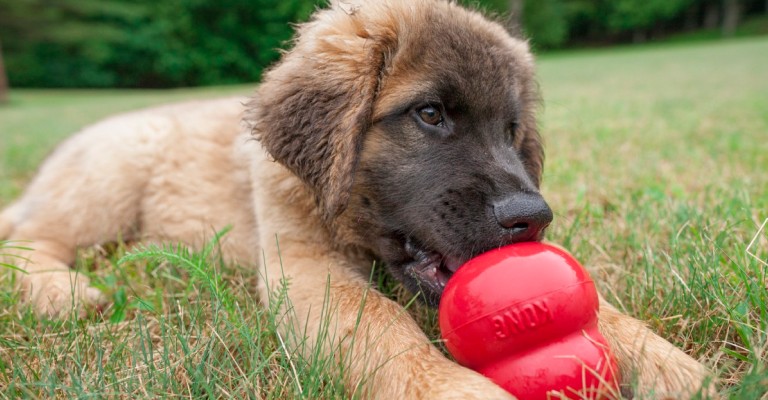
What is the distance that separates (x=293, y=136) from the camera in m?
2.26

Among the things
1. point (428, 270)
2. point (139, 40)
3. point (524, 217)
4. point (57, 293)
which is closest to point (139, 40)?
point (139, 40)

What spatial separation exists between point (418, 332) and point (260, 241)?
100 centimetres

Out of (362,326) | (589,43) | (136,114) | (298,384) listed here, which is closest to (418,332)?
(362,326)

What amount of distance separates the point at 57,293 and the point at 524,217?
1.91 m

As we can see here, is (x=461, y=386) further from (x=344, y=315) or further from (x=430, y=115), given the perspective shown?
(x=430, y=115)

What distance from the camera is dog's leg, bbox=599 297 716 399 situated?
153cm

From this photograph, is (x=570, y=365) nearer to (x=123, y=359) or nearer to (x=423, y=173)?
(x=423, y=173)

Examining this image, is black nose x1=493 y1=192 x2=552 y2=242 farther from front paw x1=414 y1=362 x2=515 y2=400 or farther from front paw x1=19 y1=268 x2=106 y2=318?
front paw x1=19 y1=268 x2=106 y2=318

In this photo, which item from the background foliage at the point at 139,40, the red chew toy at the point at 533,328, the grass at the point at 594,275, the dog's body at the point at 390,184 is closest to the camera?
the red chew toy at the point at 533,328

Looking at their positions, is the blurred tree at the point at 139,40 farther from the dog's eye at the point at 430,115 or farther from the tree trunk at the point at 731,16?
the tree trunk at the point at 731,16

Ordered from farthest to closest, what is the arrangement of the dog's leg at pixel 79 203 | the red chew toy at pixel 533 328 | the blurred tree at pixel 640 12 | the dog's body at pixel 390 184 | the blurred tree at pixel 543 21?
the blurred tree at pixel 640 12
the blurred tree at pixel 543 21
the dog's leg at pixel 79 203
the dog's body at pixel 390 184
the red chew toy at pixel 533 328

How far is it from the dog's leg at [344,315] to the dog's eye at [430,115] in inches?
21.7

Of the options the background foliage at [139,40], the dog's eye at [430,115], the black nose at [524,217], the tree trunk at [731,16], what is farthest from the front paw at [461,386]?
the tree trunk at [731,16]

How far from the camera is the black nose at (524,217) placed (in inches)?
72.2
